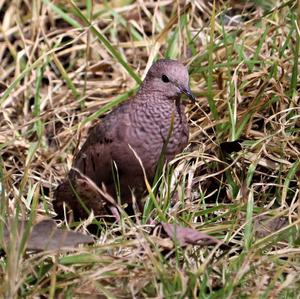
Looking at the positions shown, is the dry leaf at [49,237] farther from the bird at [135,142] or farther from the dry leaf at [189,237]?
the bird at [135,142]

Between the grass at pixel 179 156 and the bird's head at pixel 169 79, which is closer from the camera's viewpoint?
the grass at pixel 179 156

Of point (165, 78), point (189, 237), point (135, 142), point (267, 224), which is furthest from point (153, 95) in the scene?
point (189, 237)

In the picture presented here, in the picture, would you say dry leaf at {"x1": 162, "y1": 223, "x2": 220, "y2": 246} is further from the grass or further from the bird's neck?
the bird's neck

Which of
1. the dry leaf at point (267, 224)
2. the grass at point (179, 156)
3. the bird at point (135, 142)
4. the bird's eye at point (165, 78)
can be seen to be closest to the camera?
the grass at point (179, 156)

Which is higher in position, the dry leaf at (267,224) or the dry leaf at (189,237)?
the dry leaf at (189,237)

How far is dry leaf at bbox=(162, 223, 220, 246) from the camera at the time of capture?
2.91 meters

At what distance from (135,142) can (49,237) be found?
2.81ft

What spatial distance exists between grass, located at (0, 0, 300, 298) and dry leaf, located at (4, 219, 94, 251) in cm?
4

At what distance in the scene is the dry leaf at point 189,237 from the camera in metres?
2.91

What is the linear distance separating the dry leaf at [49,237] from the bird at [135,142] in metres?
0.61

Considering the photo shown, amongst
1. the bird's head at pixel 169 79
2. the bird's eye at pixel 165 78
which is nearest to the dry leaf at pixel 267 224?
the bird's head at pixel 169 79

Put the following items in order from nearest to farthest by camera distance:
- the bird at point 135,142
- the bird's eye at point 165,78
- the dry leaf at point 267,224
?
the dry leaf at point 267,224, the bird at point 135,142, the bird's eye at point 165,78

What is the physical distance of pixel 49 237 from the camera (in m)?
2.90

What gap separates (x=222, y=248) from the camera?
3113 mm
